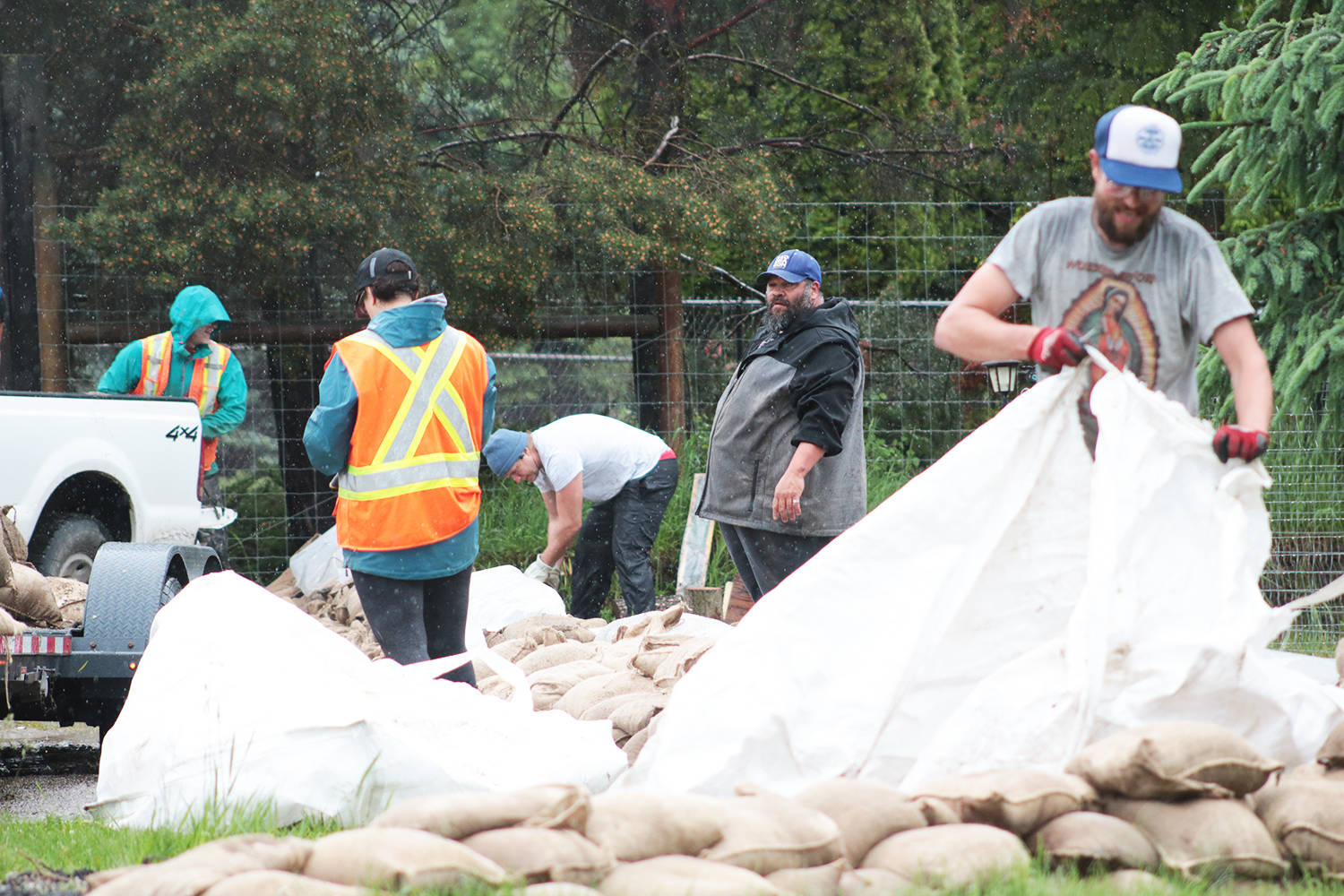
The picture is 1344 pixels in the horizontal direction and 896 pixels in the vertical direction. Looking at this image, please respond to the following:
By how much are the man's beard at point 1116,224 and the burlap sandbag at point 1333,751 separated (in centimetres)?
118

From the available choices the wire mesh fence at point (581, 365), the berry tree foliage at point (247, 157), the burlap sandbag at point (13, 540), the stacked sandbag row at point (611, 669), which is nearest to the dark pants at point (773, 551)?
the stacked sandbag row at point (611, 669)

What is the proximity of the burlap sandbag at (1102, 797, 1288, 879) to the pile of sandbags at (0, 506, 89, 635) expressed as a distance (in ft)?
11.9

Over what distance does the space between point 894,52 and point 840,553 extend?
1019cm

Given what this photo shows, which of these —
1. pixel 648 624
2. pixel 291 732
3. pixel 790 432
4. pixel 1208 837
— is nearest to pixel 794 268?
pixel 790 432

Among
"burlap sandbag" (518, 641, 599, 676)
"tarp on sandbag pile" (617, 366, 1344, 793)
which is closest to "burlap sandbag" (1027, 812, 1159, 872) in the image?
"tarp on sandbag pile" (617, 366, 1344, 793)

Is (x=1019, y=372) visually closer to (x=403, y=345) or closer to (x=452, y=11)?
(x=452, y=11)

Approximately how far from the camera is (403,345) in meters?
4.36

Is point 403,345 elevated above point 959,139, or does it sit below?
below

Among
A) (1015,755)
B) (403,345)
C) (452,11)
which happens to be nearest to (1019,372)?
(452,11)

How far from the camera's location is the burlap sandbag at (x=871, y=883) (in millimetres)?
2326

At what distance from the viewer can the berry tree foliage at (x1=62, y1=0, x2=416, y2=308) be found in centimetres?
931

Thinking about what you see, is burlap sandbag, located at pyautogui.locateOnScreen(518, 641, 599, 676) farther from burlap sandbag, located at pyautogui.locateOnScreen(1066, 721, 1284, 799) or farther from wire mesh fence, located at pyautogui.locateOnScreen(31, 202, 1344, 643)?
wire mesh fence, located at pyautogui.locateOnScreen(31, 202, 1344, 643)

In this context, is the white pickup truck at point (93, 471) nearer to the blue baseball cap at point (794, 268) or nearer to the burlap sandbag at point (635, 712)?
the burlap sandbag at point (635, 712)

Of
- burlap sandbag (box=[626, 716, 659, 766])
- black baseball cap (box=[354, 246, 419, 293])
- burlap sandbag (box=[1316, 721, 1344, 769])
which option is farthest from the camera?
black baseball cap (box=[354, 246, 419, 293])
